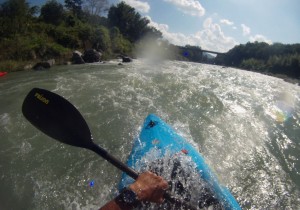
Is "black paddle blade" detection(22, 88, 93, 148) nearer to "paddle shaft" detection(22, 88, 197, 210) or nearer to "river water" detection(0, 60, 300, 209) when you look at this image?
"paddle shaft" detection(22, 88, 197, 210)

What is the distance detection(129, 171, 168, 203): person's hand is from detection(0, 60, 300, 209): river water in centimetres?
148

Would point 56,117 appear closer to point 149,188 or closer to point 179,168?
point 149,188

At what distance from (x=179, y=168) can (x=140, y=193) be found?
52.9 inches

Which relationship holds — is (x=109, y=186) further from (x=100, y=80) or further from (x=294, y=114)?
(x=294, y=114)

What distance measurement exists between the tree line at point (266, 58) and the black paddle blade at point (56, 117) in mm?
35301

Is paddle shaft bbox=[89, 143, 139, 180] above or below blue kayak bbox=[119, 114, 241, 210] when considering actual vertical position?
above

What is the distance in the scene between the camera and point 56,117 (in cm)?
250

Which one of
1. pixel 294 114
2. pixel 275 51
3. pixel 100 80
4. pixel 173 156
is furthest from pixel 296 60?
pixel 173 156

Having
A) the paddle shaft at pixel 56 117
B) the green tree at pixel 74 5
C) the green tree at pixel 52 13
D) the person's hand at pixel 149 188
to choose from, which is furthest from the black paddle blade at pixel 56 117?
the green tree at pixel 74 5

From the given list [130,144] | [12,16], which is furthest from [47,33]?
A: [130,144]

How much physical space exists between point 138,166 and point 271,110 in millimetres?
6292

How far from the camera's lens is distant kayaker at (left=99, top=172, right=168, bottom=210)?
5.27ft

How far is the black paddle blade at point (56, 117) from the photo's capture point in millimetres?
2439

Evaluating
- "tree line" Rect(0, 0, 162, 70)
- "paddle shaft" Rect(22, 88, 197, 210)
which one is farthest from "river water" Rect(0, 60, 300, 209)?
"tree line" Rect(0, 0, 162, 70)
